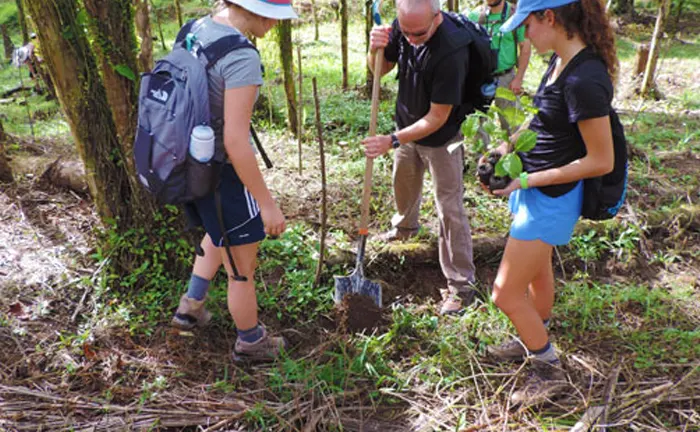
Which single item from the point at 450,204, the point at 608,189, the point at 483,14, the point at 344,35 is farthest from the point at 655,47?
the point at 608,189

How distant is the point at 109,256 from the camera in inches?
127

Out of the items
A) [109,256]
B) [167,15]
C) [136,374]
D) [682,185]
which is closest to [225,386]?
[136,374]

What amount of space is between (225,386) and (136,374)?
52 cm

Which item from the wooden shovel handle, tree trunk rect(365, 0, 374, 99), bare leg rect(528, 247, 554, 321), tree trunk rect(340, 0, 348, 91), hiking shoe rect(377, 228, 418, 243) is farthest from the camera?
tree trunk rect(340, 0, 348, 91)

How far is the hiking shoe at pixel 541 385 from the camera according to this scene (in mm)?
2525

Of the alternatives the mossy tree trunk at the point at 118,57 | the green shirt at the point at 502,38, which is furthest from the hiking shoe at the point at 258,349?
the green shirt at the point at 502,38

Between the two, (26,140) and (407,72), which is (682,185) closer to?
(407,72)

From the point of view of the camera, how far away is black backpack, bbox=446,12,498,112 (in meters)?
2.94

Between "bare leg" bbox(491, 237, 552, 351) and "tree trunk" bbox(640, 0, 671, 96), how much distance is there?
6.79 metres

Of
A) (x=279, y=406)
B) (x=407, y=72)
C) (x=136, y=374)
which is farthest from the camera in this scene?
(x=407, y=72)

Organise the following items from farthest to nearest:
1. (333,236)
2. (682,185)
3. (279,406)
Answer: (682,185), (333,236), (279,406)

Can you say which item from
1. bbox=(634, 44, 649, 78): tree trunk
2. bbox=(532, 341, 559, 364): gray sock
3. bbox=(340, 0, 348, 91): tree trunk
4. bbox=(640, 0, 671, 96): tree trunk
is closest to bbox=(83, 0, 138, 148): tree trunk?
bbox=(532, 341, 559, 364): gray sock

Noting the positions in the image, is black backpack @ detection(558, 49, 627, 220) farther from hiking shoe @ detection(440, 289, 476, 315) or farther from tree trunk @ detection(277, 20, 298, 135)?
tree trunk @ detection(277, 20, 298, 135)

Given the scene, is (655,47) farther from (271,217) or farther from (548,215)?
(271,217)
